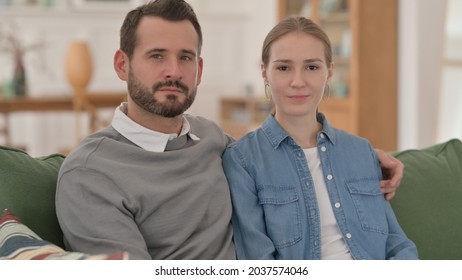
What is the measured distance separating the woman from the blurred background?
304 centimetres

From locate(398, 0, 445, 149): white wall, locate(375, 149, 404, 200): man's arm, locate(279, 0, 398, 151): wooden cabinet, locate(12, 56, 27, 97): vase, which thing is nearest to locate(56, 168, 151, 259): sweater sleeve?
locate(375, 149, 404, 200): man's arm

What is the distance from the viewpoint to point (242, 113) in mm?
7160

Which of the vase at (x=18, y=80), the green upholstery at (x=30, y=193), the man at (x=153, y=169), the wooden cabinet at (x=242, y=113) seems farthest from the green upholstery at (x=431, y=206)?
the wooden cabinet at (x=242, y=113)

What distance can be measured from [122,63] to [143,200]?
37 cm

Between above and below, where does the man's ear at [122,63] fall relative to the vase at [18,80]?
above

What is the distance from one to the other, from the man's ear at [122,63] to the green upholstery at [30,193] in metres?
0.30

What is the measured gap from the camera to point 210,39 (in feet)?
25.0

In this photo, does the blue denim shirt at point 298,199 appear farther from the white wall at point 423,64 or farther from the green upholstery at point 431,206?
the white wall at point 423,64

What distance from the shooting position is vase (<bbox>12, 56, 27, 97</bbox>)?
196 inches

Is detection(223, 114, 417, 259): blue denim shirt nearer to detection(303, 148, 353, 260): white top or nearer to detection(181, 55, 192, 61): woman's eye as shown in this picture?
detection(303, 148, 353, 260): white top

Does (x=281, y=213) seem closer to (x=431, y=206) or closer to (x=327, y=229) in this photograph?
(x=327, y=229)

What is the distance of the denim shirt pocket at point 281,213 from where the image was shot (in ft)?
5.32

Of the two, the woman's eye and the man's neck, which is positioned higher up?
the woman's eye

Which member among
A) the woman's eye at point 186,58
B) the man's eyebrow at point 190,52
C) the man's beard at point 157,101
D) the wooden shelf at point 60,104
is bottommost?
the wooden shelf at point 60,104
